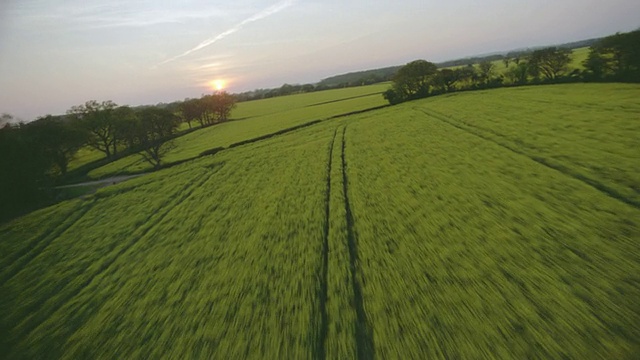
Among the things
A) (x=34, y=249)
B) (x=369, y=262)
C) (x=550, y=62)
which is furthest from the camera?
(x=550, y=62)

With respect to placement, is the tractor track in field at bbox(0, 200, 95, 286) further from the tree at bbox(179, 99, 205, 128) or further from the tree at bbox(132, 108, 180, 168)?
the tree at bbox(179, 99, 205, 128)

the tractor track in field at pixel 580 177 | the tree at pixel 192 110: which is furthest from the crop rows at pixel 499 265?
the tree at pixel 192 110

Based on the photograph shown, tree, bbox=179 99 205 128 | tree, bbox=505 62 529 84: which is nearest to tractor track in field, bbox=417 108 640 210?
tree, bbox=505 62 529 84

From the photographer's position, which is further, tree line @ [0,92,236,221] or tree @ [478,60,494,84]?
tree @ [478,60,494,84]

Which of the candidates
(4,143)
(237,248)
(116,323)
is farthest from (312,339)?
(4,143)

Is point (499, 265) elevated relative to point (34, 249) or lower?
lower

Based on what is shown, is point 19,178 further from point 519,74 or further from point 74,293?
point 519,74

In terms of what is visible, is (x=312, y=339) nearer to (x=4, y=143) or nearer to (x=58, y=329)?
(x=58, y=329)

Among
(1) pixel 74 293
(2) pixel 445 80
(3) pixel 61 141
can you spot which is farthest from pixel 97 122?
(2) pixel 445 80
